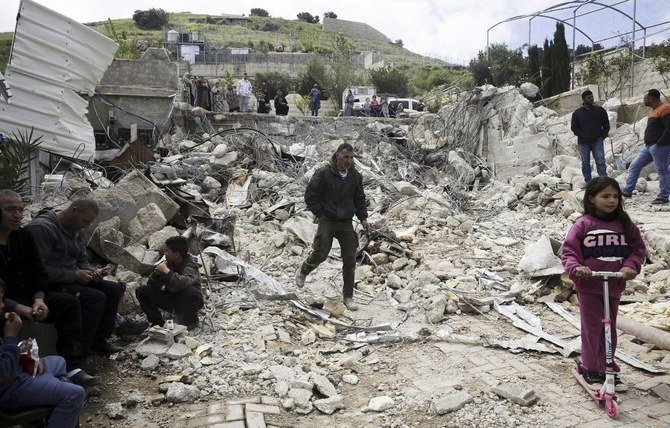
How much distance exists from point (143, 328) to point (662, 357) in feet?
14.4

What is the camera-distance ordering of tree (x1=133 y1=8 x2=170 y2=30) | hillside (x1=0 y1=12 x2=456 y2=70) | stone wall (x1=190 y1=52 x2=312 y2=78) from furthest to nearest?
tree (x1=133 y1=8 x2=170 y2=30) < hillside (x1=0 y1=12 x2=456 y2=70) < stone wall (x1=190 y1=52 x2=312 y2=78)

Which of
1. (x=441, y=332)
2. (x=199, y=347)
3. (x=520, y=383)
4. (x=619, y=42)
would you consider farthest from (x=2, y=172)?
(x=619, y=42)

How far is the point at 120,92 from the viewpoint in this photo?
46.5 feet

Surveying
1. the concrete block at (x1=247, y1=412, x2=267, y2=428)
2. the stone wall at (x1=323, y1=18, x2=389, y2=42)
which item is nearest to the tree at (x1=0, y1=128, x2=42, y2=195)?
the concrete block at (x1=247, y1=412, x2=267, y2=428)

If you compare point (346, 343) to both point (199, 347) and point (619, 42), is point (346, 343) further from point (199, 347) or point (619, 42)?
point (619, 42)

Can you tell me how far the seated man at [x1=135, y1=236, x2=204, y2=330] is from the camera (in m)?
4.54

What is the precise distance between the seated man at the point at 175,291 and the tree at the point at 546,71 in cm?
1364

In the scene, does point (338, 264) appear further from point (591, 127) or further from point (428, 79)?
point (428, 79)

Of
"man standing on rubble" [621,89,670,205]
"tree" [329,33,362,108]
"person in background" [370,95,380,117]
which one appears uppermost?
"tree" [329,33,362,108]

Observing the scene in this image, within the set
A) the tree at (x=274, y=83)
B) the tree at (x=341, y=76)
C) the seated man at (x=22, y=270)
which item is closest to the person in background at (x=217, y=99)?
the tree at (x=341, y=76)

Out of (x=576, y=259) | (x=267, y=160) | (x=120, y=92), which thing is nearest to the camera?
(x=576, y=259)

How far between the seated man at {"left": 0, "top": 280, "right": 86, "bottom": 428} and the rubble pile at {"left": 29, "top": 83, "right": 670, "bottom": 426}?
957 mm

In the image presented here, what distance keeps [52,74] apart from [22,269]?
19.0ft

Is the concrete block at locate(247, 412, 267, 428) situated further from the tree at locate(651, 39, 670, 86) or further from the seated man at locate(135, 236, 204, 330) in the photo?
the tree at locate(651, 39, 670, 86)
